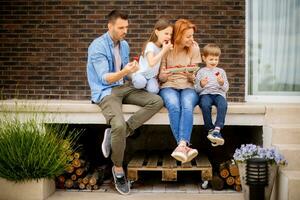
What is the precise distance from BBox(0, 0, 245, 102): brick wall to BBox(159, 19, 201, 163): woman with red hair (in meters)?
1.57

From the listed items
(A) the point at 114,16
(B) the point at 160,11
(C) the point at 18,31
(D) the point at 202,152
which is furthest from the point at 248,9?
(C) the point at 18,31

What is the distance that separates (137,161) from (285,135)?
1.59 meters

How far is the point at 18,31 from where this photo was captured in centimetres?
669

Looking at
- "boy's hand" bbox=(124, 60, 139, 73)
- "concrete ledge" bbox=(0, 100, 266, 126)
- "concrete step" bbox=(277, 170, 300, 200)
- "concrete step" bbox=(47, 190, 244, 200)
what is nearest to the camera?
"concrete step" bbox=(277, 170, 300, 200)

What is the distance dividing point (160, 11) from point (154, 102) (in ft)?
6.94

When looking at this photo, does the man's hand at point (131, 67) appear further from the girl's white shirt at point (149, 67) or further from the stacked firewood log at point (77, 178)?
the stacked firewood log at point (77, 178)

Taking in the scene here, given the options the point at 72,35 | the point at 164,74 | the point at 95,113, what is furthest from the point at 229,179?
the point at 72,35

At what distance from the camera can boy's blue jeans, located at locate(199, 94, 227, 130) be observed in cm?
468

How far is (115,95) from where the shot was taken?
4855 millimetres

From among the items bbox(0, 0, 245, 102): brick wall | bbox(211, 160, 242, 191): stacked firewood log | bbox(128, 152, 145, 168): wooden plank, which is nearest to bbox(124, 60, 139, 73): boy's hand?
bbox(128, 152, 145, 168): wooden plank

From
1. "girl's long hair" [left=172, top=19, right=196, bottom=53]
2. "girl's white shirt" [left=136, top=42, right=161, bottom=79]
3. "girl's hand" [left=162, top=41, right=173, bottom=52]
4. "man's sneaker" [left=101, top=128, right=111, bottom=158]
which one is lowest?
"man's sneaker" [left=101, top=128, right=111, bottom=158]

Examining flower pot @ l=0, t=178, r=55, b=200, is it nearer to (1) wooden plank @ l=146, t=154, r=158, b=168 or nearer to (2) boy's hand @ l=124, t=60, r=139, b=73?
(1) wooden plank @ l=146, t=154, r=158, b=168

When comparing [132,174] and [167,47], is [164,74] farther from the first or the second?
[132,174]

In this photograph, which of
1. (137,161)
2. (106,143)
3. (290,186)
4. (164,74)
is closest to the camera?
(290,186)
